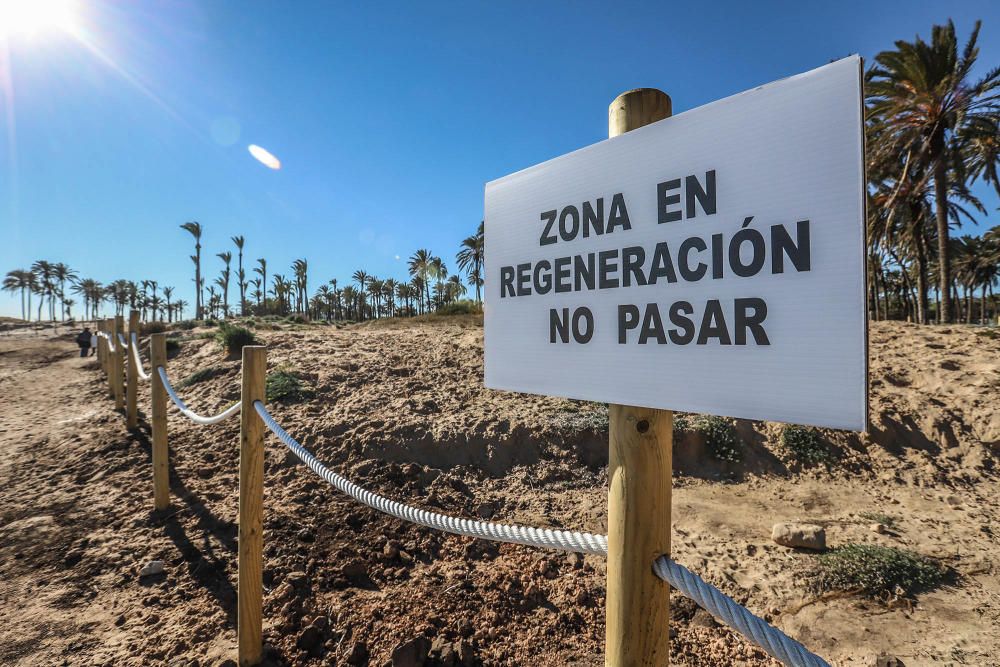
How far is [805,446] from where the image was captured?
208 inches

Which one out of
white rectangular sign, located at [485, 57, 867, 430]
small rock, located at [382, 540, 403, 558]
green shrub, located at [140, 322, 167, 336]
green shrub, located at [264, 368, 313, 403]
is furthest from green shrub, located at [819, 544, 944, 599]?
green shrub, located at [140, 322, 167, 336]

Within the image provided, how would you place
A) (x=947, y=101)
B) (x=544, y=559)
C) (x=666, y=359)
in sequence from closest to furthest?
(x=666, y=359) → (x=544, y=559) → (x=947, y=101)

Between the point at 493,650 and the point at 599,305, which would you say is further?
the point at 493,650

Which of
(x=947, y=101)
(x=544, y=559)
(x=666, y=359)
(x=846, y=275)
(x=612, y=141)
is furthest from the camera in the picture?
(x=947, y=101)

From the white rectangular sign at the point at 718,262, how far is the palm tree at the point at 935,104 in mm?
16114

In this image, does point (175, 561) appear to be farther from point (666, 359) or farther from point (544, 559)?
point (666, 359)

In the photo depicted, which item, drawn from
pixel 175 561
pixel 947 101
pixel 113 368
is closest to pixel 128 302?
pixel 113 368

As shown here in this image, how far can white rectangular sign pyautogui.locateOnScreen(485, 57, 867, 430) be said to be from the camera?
108 cm

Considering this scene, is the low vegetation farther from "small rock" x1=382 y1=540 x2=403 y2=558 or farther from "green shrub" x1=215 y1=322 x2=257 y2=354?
"green shrub" x1=215 y1=322 x2=257 y2=354

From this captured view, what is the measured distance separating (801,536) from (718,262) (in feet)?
11.6

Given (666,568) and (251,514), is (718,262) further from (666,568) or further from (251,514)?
(251,514)

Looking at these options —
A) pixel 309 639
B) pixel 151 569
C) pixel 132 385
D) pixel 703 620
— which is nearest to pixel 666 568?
pixel 703 620

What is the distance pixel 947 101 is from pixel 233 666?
61.3 feet

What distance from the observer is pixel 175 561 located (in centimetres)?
344
